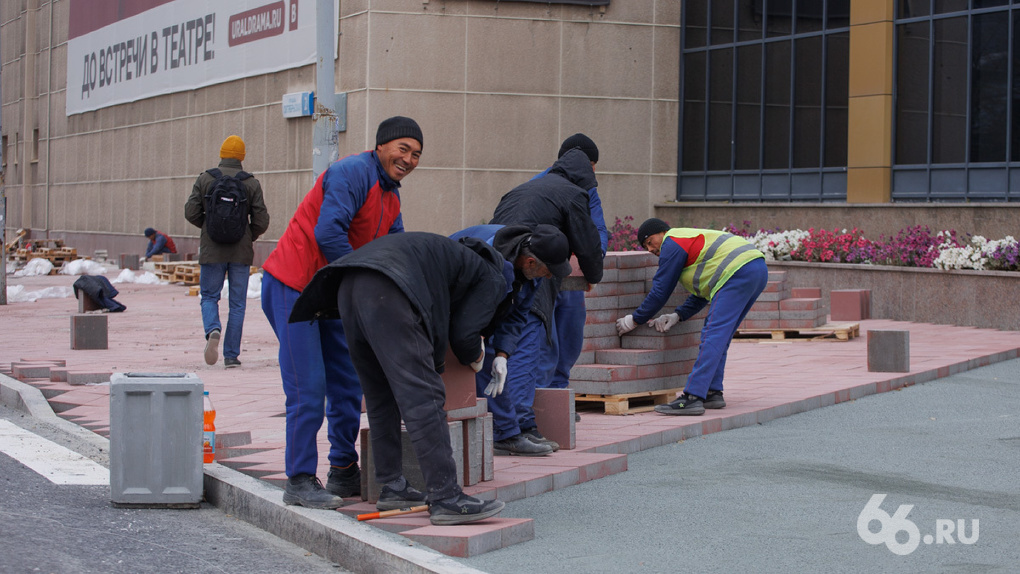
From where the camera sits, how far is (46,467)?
7488 millimetres

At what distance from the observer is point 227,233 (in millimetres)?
11617

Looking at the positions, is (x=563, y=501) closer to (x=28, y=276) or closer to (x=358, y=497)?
(x=358, y=497)

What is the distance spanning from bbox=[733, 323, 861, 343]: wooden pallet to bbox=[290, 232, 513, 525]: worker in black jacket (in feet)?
30.5

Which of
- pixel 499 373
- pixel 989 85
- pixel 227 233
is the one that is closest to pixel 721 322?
pixel 499 373

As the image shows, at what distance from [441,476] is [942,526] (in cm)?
242

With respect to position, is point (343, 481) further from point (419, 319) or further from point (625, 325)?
point (625, 325)

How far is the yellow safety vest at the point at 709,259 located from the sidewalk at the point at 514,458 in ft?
3.15

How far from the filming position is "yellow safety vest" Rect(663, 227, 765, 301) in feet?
29.5

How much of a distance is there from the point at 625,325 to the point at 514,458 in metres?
2.15

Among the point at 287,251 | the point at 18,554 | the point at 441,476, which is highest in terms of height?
the point at 287,251

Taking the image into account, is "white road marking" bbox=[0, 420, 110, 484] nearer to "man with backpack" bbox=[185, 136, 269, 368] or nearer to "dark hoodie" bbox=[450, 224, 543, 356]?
"dark hoodie" bbox=[450, 224, 543, 356]

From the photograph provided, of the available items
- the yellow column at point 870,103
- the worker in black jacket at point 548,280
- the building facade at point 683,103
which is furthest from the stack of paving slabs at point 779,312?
the worker in black jacket at point 548,280

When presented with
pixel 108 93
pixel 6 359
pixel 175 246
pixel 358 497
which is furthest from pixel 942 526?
pixel 108 93

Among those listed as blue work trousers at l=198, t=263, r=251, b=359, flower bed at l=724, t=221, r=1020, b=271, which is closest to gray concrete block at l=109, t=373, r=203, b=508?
blue work trousers at l=198, t=263, r=251, b=359
